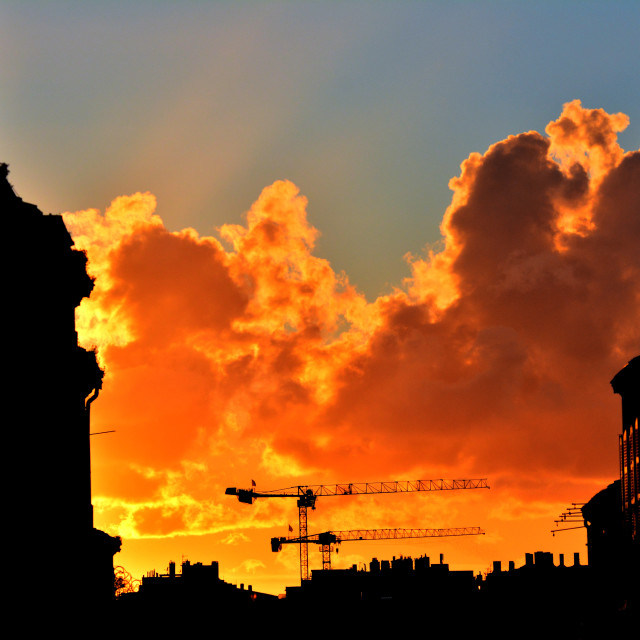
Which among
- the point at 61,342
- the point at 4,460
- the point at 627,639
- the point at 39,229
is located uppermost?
the point at 39,229

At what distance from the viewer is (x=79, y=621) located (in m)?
69.9

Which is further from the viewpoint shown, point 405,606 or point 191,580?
point 405,606

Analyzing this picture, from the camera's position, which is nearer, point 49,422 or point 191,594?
point 49,422

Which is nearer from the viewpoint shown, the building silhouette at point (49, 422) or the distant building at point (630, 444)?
the building silhouette at point (49, 422)

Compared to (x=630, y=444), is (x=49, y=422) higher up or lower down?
lower down

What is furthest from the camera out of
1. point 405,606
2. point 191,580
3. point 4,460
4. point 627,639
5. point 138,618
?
point 405,606

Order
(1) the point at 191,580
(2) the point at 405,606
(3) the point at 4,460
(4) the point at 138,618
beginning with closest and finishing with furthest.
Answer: (3) the point at 4,460 → (4) the point at 138,618 → (1) the point at 191,580 → (2) the point at 405,606

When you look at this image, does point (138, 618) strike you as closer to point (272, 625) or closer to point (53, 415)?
point (272, 625)

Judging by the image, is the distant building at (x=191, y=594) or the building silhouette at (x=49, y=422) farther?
the distant building at (x=191, y=594)

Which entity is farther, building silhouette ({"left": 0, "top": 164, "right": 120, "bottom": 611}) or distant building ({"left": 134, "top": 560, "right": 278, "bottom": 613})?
distant building ({"left": 134, "top": 560, "right": 278, "bottom": 613})

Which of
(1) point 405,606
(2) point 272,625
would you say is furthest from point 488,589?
(2) point 272,625

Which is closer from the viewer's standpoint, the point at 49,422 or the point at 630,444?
the point at 49,422

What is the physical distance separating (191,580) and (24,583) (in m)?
99.9

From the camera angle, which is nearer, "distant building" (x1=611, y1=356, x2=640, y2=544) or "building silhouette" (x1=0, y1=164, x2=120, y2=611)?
"building silhouette" (x1=0, y1=164, x2=120, y2=611)
